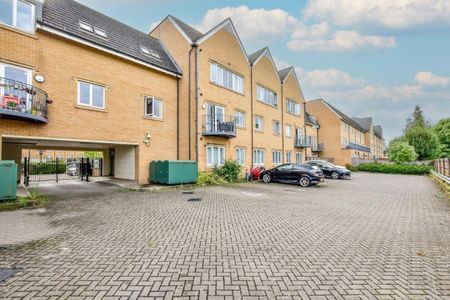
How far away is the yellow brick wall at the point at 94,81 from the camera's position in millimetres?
9785

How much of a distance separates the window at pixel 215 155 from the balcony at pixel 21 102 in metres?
9.69

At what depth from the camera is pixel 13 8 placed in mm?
9609

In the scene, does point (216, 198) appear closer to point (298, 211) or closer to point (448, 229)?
point (298, 211)

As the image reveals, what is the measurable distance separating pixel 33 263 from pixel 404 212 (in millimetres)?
10517

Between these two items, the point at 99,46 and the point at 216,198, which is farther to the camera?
the point at 99,46

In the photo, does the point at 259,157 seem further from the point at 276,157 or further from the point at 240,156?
the point at 276,157

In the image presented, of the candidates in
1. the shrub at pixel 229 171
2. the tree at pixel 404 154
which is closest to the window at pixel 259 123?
the shrub at pixel 229 171

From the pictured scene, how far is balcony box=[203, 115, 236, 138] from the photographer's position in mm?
16250

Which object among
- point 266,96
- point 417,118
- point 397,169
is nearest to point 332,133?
point 397,169

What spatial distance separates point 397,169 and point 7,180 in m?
34.3

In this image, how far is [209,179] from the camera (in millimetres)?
15531

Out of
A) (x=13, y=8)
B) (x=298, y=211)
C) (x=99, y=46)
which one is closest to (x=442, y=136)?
(x=298, y=211)

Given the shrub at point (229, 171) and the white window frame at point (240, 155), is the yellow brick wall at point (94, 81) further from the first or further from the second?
the white window frame at point (240, 155)

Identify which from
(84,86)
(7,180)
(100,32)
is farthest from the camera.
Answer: (100,32)
